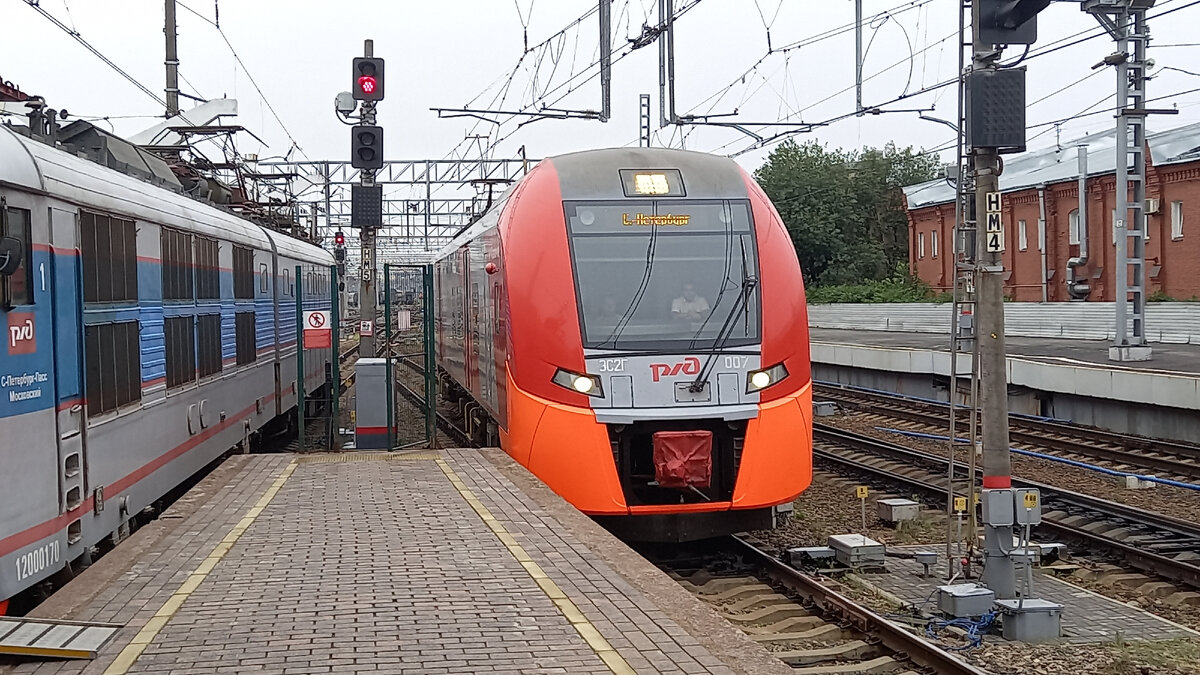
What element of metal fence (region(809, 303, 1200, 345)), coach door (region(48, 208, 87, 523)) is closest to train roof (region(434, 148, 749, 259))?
coach door (region(48, 208, 87, 523))

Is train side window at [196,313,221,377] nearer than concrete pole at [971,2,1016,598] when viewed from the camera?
No

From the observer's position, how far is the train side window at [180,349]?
35.6ft

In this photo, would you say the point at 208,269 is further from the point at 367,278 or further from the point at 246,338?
the point at 367,278

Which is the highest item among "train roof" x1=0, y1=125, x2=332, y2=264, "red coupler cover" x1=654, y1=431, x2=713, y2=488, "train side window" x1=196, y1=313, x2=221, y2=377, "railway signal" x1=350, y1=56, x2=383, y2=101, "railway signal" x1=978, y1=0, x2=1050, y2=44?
"railway signal" x1=350, y1=56, x2=383, y2=101

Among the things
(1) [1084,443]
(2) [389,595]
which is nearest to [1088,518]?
(1) [1084,443]

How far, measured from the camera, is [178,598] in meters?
6.84

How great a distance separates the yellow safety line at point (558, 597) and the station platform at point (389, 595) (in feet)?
0.05

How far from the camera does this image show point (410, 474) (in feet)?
38.4

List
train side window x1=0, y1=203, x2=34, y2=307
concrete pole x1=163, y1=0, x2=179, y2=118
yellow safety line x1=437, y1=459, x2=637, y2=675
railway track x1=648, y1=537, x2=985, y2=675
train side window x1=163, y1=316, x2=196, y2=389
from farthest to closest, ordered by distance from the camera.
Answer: concrete pole x1=163, y1=0, x2=179, y2=118 < train side window x1=163, y1=316, x2=196, y2=389 < railway track x1=648, y1=537, x2=985, y2=675 < train side window x1=0, y1=203, x2=34, y2=307 < yellow safety line x1=437, y1=459, x2=637, y2=675

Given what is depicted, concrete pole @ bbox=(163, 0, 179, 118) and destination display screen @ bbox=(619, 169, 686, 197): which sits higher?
concrete pole @ bbox=(163, 0, 179, 118)

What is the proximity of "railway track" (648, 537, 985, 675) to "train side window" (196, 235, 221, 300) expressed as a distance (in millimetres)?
5280

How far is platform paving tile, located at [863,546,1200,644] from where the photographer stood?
812 cm

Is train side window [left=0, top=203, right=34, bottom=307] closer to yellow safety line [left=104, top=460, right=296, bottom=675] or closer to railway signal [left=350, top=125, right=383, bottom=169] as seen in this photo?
yellow safety line [left=104, top=460, right=296, bottom=675]

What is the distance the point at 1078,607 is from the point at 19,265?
7.35 m
